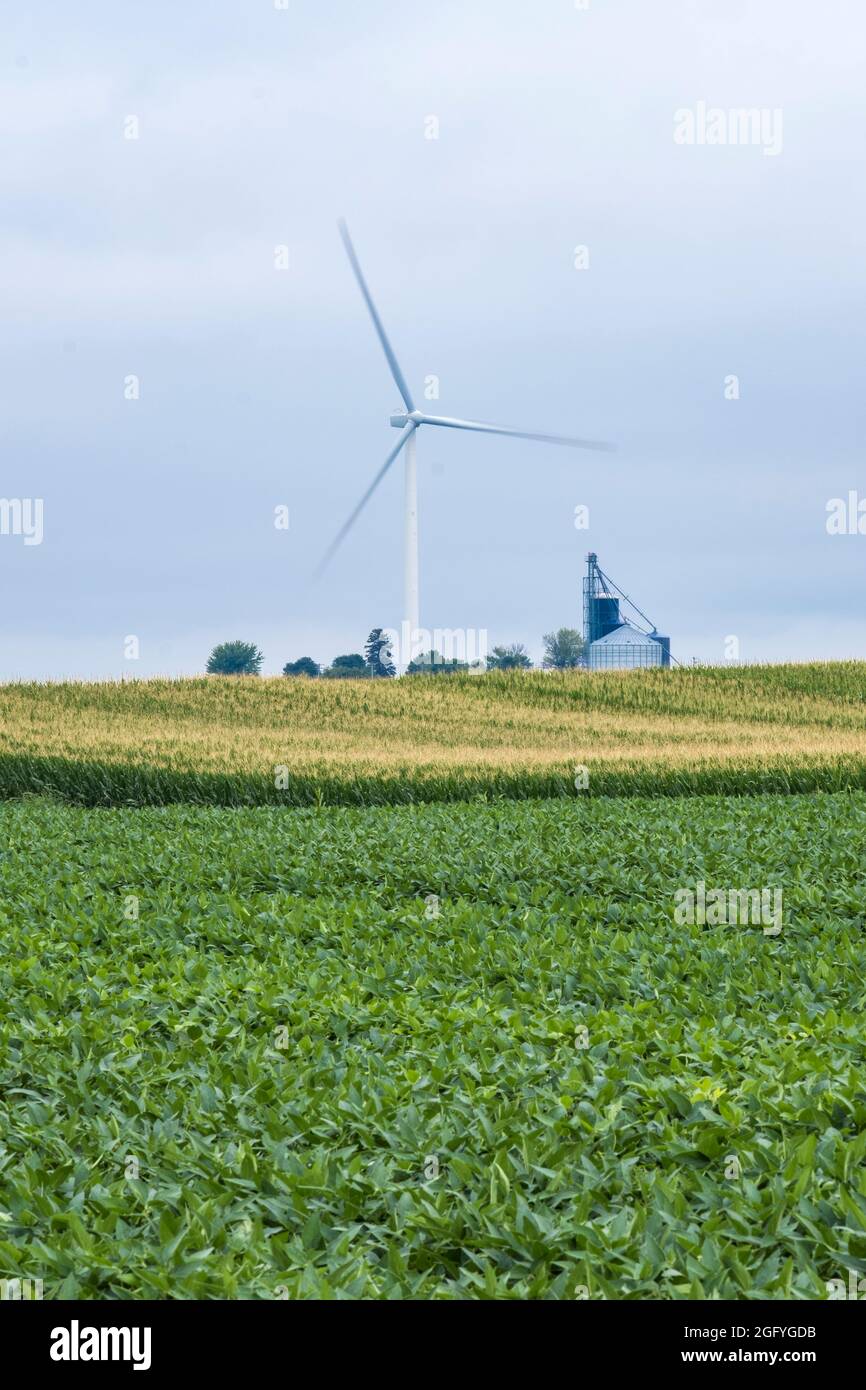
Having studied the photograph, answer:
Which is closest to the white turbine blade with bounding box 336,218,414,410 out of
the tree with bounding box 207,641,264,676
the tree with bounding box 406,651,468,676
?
the tree with bounding box 406,651,468,676

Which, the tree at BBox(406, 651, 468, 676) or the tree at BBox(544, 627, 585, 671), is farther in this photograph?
the tree at BBox(544, 627, 585, 671)

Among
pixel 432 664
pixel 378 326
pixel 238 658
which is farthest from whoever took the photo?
pixel 238 658

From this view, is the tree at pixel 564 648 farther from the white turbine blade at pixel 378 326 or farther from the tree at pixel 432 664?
the white turbine blade at pixel 378 326

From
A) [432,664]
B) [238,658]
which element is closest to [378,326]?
[432,664]

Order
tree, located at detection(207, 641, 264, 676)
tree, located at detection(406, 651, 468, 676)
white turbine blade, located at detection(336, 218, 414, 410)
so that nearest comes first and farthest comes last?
white turbine blade, located at detection(336, 218, 414, 410) → tree, located at detection(406, 651, 468, 676) → tree, located at detection(207, 641, 264, 676)

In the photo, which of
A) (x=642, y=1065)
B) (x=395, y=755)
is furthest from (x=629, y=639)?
(x=642, y=1065)

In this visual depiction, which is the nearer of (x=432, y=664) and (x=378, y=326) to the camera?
(x=378, y=326)

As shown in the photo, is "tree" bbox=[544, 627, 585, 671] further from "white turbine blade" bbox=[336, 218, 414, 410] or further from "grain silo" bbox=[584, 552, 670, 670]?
"white turbine blade" bbox=[336, 218, 414, 410]

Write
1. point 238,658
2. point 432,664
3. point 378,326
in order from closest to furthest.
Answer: point 378,326
point 432,664
point 238,658

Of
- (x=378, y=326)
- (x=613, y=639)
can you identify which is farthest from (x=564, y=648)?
(x=378, y=326)

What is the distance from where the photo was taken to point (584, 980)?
8297mm

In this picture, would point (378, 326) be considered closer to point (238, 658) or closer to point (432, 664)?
point (432, 664)

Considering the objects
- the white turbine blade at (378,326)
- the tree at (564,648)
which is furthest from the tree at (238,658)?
the white turbine blade at (378,326)
